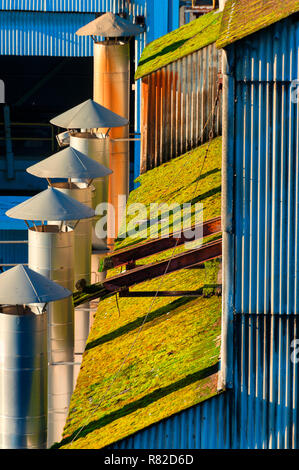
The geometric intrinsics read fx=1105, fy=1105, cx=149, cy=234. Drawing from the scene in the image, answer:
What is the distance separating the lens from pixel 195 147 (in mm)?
34062

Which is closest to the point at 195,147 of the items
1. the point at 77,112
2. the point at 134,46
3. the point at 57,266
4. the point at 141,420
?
the point at 77,112

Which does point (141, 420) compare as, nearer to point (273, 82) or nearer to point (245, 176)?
point (245, 176)

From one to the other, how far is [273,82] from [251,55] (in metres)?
0.51

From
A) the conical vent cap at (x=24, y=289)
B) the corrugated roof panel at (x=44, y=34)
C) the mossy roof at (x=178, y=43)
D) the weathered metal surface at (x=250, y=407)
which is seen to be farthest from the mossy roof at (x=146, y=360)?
the corrugated roof panel at (x=44, y=34)

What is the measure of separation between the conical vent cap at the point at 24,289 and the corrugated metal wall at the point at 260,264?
3.08 m

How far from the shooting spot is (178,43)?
36594mm

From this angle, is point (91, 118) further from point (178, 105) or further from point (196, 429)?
point (196, 429)

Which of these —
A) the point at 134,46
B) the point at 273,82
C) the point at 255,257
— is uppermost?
the point at 134,46

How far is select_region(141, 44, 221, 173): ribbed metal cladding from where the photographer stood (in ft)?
109

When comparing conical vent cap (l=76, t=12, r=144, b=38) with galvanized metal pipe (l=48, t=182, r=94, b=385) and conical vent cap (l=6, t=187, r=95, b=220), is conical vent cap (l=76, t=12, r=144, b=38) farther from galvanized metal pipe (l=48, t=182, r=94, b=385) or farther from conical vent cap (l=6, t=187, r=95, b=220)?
conical vent cap (l=6, t=187, r=95, b=220)

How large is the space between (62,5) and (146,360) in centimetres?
2520

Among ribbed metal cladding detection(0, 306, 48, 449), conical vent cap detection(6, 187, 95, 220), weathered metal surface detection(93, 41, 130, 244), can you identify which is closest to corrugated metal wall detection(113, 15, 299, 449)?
ribbed metal cladding detection(0, 306, 48, 449)

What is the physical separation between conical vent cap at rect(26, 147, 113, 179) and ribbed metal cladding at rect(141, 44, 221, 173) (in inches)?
256

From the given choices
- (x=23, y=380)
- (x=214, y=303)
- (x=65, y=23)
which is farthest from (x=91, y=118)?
(x=23, y=380)
